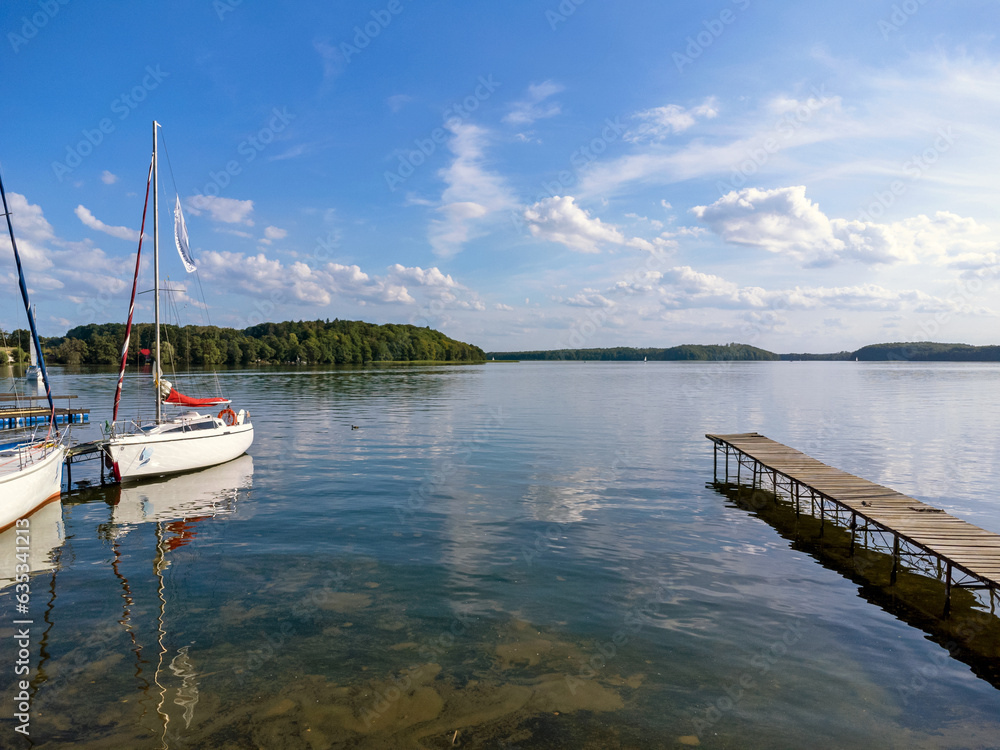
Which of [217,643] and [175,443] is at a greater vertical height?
[175,443]

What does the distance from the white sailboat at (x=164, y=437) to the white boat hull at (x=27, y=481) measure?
287 centimetres

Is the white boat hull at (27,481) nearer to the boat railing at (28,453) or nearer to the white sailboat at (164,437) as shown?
the boat railing at (28,453)

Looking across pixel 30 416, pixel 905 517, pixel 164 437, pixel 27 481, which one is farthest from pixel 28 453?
pixel 30 416

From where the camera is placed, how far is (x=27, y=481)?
57.2 ft

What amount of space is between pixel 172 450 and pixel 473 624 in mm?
19491

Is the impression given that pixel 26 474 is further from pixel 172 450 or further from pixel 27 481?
pixel 172 450

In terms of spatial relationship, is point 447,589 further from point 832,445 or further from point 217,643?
point 832,445

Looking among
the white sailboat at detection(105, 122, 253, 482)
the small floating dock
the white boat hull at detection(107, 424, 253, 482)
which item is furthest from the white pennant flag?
the small floating dock

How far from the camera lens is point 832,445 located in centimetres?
3369

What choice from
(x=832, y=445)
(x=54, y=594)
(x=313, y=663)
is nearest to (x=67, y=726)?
(x=313, y=663)

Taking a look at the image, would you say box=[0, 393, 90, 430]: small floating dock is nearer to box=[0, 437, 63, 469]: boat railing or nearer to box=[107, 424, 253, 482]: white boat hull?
box=[107, 424, 253, 482]: white boat hull

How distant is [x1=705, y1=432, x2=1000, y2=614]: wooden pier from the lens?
38.9 feet

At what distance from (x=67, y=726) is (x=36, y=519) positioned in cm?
1421

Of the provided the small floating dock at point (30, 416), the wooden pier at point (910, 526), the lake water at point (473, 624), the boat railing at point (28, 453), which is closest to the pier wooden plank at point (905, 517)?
the wooden pier at point (910, 526)
